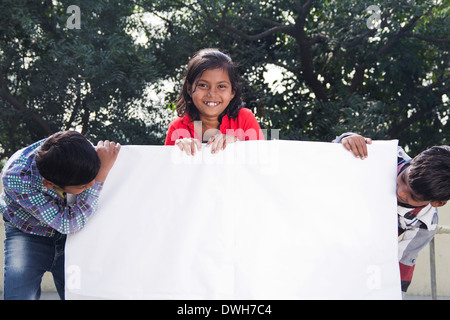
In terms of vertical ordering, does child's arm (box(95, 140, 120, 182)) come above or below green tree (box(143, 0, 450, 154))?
below

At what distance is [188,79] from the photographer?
319cm

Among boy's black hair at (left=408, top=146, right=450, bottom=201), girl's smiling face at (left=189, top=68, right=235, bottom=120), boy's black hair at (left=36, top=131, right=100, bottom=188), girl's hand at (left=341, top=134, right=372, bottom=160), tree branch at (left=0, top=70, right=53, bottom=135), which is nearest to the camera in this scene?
boy's black hair at (left=36, top=131, right=100, bottom=188)

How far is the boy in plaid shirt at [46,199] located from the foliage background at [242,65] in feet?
8.87

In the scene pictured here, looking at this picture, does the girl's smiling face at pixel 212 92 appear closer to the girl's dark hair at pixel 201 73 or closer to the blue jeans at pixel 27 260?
the girl's dark hair at pixel 201 73

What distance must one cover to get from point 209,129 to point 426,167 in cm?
122

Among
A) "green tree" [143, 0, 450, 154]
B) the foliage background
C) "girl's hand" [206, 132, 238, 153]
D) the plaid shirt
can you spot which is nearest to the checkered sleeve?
the plaid shirt

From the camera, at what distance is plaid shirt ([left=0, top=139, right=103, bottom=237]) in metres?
2.39

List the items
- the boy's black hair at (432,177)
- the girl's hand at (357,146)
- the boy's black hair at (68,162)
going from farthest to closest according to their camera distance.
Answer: the girl's hand at (357,146), the boy's black hair at (432,177), the boy's black hair at (68,162)

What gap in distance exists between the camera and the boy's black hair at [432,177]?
2443 mm

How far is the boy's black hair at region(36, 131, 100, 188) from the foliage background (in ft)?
9.20

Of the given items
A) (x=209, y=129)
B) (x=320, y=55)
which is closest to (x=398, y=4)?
(x=320, y=55)

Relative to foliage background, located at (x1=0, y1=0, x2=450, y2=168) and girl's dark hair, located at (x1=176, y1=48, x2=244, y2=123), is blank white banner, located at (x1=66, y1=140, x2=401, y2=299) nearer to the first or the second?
girl's dark hair, located at (x1=176, y1=48, x2=244, y2=123)

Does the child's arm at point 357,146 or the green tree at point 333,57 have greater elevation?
the green tree at point 333,57

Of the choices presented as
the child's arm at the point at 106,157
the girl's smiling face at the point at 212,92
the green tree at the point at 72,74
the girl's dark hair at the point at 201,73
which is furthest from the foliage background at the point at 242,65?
the child's arm at the point at 106,157
